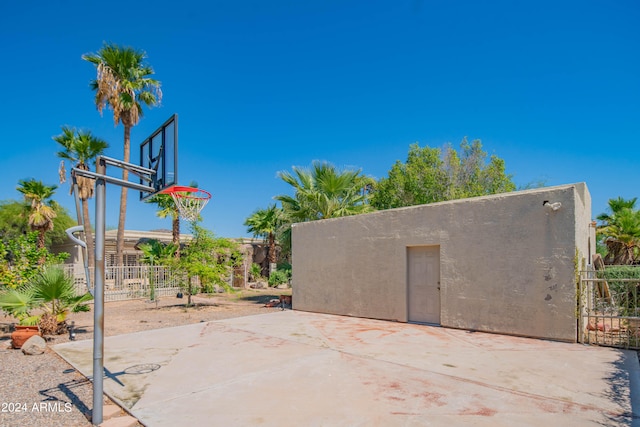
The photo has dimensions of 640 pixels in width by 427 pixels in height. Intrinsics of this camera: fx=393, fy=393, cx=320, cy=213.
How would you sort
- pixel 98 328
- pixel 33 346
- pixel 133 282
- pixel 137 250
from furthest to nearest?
pixel 137 250
pixel 133 282
pixel 33 346
pixel 98 328

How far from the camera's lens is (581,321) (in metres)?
8.05

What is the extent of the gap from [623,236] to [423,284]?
18.3m

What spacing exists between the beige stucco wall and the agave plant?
725cm

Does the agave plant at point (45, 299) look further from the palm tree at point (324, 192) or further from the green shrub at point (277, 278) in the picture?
the green shrub at point (277, 278)

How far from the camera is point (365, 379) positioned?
19.2 ft

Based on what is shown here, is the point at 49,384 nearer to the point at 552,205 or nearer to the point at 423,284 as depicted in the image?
the point at 423,284

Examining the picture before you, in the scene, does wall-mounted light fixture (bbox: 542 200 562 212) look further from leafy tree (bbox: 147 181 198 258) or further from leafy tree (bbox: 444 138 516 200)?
leafy tree (bbox: 147 181 198 258)

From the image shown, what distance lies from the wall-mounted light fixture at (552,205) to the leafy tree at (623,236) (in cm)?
1858

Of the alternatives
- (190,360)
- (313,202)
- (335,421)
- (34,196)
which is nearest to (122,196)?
(34,196)

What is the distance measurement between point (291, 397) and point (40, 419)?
294cm

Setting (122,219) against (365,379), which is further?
(122,219)

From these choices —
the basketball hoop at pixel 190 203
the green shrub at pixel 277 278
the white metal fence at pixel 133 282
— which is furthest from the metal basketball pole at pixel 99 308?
the green shrub at pixel 277 278

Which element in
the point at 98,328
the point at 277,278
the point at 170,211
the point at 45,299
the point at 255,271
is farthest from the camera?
the point at 255,271

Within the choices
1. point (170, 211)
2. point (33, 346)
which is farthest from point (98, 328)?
point (170, 211)
